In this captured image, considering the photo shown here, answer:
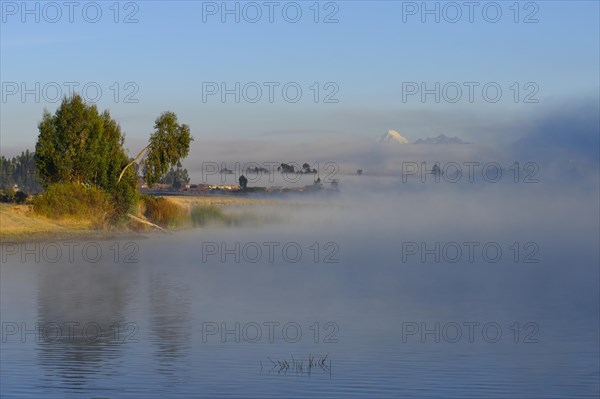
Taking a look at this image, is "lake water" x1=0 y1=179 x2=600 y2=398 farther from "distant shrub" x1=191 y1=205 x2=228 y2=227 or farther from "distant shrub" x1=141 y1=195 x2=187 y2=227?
"distant shrub" x1=191 y1=205 x2=228 y2=227

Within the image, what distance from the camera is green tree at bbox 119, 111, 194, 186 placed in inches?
3302

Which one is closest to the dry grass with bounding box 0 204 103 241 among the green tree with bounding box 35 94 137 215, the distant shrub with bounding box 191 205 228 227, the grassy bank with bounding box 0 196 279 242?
the grassy bank with bounding box 0 196 279 242

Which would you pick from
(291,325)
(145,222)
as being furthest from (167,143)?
(291,325)

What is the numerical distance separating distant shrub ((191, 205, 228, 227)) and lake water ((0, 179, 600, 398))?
35724 mm

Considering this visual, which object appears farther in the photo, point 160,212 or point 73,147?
point 160,212

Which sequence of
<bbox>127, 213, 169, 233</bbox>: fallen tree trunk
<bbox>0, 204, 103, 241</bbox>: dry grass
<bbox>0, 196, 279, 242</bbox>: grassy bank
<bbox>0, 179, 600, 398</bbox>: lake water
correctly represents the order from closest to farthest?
<bbox>0, 179, 600, 398</bbox>: lake water < <bbox>0, 204, 103, 241</bbox>: dry grass < <bbox>0, 196, 279, 242</bbox>: grassy bank < <bbox>127, 213, 169, 233</bbox>: fallen tree trunk

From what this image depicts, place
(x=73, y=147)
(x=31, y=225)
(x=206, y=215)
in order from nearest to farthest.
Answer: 1. (x=31, y=225)
2. (x=73, y=147)
3. (x=206, y=215)

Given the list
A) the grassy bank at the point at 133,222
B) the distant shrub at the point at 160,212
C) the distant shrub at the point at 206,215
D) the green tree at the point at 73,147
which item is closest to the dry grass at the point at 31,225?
the grassy bank at the point at 133,222

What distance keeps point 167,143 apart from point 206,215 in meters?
16.5

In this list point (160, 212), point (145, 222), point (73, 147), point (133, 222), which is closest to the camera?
point (73, 147)

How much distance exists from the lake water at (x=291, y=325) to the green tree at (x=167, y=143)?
24.1m

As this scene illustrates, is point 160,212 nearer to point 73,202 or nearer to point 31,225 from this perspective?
point 73,202

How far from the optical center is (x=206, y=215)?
99125 mm

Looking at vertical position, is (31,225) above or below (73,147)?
below
